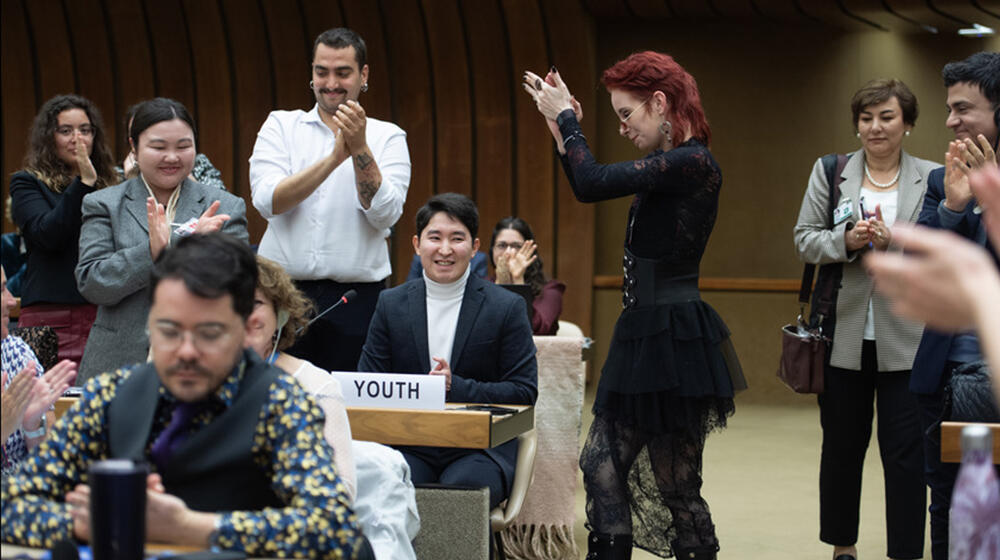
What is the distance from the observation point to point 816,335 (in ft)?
12.6

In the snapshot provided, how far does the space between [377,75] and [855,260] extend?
469cm

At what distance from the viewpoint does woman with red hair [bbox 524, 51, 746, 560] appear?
10.1 feet

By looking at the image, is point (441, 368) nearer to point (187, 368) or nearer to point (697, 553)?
point (697, 553)

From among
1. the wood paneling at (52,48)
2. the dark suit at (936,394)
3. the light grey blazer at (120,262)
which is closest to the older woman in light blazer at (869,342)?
the dark suit at (936,394)

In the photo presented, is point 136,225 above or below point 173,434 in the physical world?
above

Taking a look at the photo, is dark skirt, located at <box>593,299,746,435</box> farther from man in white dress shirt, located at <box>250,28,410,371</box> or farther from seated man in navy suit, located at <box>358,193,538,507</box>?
man in white dress shirt, located at <box>250,28,410,371</box>

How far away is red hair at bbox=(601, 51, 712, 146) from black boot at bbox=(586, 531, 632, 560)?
3.63 feet

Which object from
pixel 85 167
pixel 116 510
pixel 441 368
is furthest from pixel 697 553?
pixel 85 167

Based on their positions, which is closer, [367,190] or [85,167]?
[367,190]

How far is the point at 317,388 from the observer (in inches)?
97.8

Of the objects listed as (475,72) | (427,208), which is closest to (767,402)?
(475,72)

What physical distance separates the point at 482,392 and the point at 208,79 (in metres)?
5.17

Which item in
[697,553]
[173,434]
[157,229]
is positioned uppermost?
[157,229]

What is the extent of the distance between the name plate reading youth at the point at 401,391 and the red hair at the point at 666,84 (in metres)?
0.95
